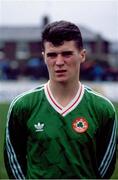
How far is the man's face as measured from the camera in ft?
11.8

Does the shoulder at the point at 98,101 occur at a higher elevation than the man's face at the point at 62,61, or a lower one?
lower

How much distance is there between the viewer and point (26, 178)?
3.82 meters

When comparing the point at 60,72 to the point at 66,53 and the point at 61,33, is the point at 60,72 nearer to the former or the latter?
the point at 66,53

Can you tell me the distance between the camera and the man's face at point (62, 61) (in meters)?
3.58

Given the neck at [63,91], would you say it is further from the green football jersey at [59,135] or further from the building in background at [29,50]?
the building in background at [29,50]

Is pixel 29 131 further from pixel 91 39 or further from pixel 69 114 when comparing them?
pixel 91 39

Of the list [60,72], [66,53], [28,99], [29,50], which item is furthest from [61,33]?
[29,50]

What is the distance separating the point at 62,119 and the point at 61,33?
1.68ft

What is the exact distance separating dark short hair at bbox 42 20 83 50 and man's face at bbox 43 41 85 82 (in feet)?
0.08

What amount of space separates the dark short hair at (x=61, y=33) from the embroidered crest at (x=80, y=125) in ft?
1.44

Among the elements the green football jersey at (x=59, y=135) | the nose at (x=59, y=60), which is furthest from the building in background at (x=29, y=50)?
the nose at (x=59, y=60)

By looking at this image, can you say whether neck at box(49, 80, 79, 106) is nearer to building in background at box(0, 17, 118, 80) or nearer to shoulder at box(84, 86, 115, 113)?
shoulder at box(84, 86, 115, 113)

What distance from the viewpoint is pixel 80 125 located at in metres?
3.60

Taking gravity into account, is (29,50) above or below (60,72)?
below
